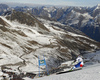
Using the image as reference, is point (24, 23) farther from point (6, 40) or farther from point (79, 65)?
point (79, 65)

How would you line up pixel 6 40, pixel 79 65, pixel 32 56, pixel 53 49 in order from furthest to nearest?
pixel 53 49, pixel 6 40, pixel 32 56, pixel 79 65

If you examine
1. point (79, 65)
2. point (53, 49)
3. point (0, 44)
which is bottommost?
point (53, 49)

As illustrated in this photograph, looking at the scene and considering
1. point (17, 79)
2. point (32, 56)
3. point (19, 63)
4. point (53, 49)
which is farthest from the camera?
point (53, 49)

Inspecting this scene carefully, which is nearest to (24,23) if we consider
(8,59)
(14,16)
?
(14,16)

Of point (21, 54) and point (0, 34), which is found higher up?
point (0, 34)

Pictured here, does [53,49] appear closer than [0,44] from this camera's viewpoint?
No

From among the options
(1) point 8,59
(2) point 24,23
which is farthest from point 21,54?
(2) point 24,23

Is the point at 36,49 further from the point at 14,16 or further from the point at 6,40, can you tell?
the point at 14,16

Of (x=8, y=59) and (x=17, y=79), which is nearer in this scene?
(x=17, y=79)

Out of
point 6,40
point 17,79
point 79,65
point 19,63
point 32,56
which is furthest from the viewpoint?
point 6,40
